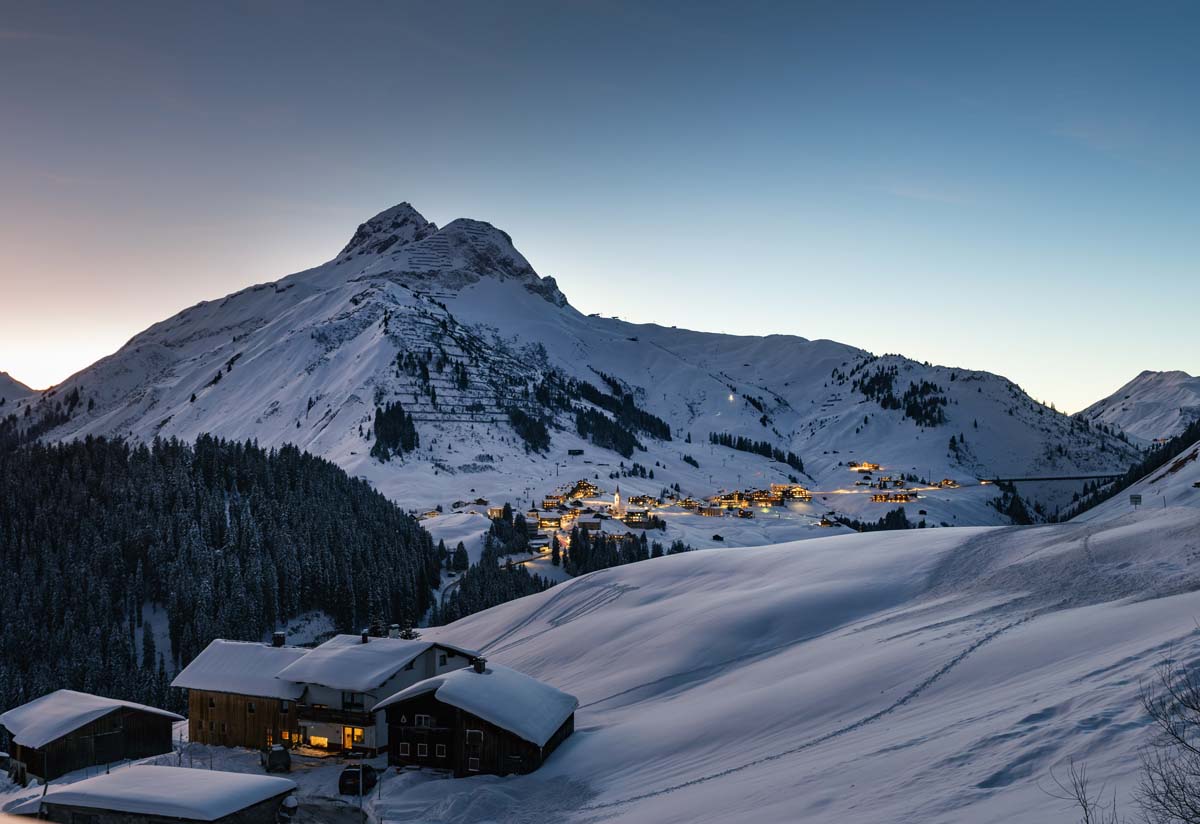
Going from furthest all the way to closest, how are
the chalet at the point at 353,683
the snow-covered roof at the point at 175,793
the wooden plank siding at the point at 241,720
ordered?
1. the wooden plank siding at the point at 241,720
2. the chalet at the point at 353,683
3. the snow-covered roof at the point at 175,793

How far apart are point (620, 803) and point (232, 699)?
31.7 m

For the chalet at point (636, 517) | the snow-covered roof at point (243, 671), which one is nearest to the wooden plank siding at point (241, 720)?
the snow-covered roof at point (243, 671)

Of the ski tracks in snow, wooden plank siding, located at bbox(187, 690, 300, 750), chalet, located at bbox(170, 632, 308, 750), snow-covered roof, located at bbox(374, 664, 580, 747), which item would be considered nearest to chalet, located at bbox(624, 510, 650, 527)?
chalet, located at bbox(170, 632, 308, 750)

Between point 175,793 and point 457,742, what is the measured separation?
1341cm

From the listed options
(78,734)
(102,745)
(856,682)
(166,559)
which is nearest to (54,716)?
(78,734)

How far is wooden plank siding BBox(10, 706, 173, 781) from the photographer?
158 ft

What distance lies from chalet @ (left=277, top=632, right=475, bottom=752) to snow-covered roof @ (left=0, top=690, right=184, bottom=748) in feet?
36.5

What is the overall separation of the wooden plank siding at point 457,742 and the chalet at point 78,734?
19.3 m

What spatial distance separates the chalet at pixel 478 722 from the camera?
128ft

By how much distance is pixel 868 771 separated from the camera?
23516mm

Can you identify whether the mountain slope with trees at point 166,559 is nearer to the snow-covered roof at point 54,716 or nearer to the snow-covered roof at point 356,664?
the snow-covered roof at point 54,716

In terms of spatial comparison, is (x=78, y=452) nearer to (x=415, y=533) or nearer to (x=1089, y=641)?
(x=415, y=533)

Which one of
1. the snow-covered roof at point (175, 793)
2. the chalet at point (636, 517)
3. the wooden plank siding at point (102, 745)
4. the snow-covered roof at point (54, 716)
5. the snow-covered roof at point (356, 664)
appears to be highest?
the chalet at point (636, 517)

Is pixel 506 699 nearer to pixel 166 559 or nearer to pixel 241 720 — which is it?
pixel 241 720
